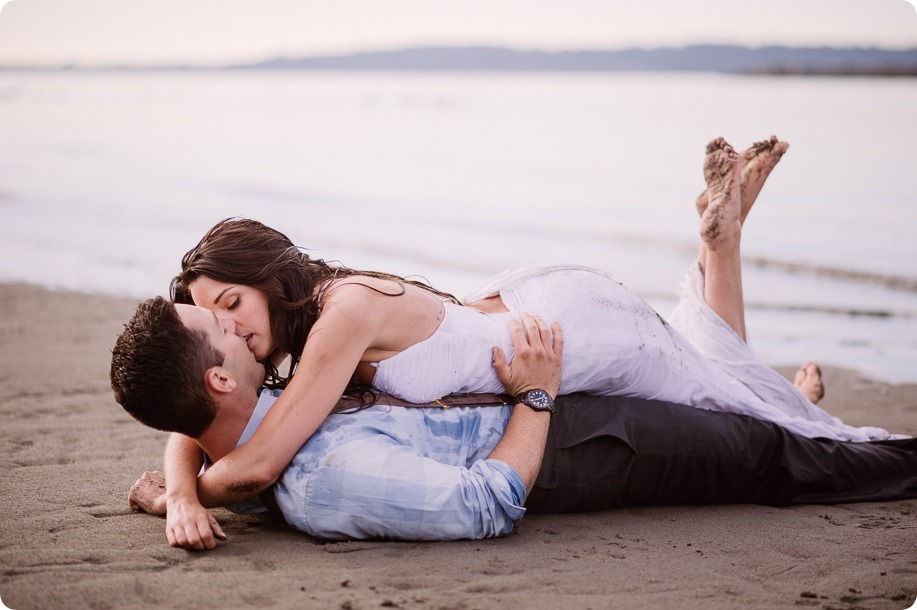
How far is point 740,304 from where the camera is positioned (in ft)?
14.9

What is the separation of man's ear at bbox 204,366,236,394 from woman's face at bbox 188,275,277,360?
Result: 8.8 inches

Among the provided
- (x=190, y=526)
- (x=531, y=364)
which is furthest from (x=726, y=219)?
(x=190, y=526)

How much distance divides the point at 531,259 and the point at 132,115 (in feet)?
107

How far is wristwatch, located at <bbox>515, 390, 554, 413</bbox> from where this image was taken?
11.6 ft

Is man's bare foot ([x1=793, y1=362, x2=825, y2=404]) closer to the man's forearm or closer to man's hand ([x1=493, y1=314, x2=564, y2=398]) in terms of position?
man's hand ([x1=493, y1=314, x2=564, y2=398])

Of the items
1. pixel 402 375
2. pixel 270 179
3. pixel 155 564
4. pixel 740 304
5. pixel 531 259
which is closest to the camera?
pixel 155 564

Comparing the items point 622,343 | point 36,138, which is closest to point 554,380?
point 622,343

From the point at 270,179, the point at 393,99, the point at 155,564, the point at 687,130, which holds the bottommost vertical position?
the point at 155,564

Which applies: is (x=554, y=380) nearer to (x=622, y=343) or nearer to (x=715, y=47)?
(x=622, y=343)

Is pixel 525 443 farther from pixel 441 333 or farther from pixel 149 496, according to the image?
pixel 149 496

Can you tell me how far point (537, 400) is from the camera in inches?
139

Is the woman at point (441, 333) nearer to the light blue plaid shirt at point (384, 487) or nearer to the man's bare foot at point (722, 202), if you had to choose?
the man's bare foot at point (722, 202)

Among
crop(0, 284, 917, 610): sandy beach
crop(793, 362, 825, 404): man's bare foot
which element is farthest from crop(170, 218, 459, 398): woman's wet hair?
crop(793, 362, 825, 404): man's bare foot

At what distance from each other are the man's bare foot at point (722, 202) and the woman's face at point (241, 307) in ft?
7.21
